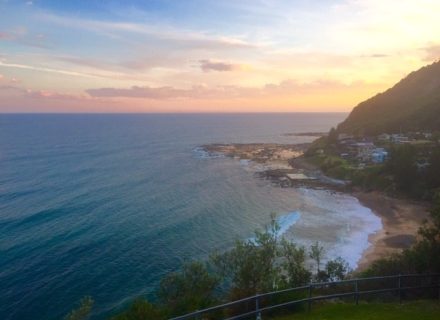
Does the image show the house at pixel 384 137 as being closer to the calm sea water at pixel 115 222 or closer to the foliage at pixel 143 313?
the calm sea water at pixel 115 222

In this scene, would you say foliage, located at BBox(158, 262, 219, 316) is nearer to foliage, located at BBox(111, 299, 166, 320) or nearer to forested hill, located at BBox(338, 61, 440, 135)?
foliage, located at BBox(111, 299, 166, 320)

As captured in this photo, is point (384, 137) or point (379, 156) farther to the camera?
point (384, 137)

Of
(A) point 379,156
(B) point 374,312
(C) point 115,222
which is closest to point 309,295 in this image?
(B) point 374,312

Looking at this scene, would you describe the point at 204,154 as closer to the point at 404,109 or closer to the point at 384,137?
the point at 384,137

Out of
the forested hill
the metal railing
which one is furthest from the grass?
the forested hill

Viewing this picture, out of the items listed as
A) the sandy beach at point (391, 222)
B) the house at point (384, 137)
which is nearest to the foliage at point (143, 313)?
the sandy beach at point (391, 222)
